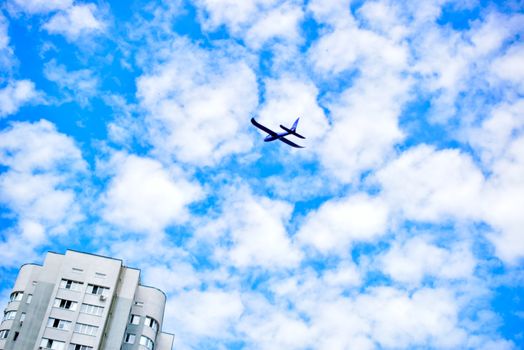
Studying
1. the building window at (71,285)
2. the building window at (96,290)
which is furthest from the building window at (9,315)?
the building window at (96,290)

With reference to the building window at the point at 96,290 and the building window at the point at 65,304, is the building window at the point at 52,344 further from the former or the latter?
the building window at the point at 96,290

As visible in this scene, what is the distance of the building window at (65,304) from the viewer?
62.2 meters

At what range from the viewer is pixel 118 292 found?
66250mm

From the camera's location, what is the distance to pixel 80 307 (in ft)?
205

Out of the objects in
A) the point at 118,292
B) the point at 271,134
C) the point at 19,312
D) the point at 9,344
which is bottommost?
the point at 9,344

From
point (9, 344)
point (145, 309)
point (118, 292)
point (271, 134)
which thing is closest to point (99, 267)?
point (118, 292)

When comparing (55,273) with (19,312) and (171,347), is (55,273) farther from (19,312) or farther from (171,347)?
(171,347)

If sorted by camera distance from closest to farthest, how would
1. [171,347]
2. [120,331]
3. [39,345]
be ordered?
1. [39,345]
2. [120,331]
3. [171,347]

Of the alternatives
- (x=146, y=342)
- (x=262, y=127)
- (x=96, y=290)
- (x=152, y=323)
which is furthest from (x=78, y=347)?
(x=262, y=127)

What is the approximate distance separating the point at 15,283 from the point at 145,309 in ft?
57.6

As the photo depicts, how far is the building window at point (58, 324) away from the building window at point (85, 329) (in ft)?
3.35

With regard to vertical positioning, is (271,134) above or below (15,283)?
above

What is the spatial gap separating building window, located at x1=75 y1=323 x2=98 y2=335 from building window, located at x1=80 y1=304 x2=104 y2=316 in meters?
1.62

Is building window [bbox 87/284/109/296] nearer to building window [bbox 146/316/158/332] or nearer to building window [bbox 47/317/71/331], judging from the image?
building window [bbox 47/317/71/331]
